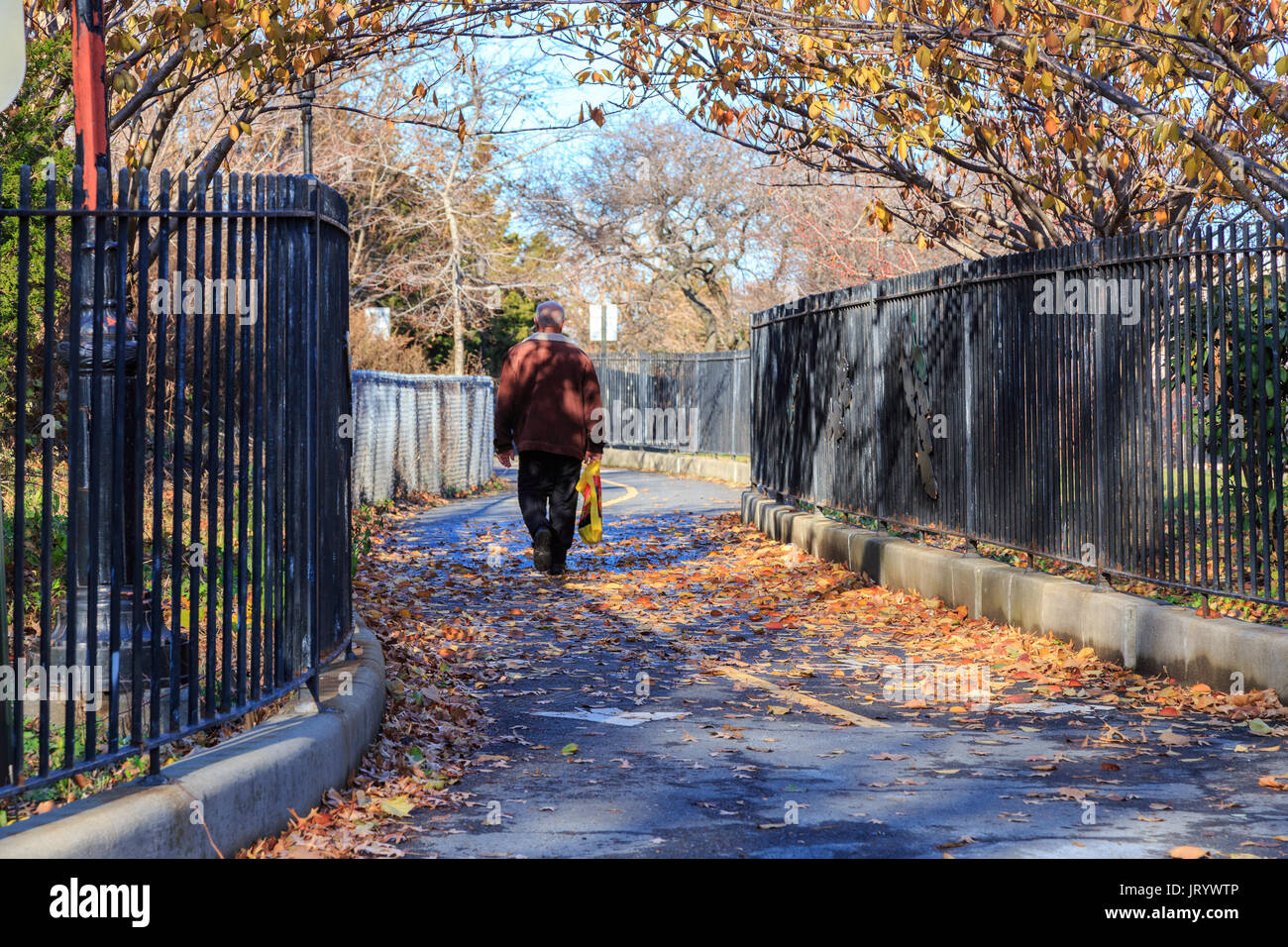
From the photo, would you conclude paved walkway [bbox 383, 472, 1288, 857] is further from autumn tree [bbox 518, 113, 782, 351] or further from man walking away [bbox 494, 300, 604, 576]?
autumn tree [bbox 518, 113, 782, 351]

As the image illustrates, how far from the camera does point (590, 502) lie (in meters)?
12.9

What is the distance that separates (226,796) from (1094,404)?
6028 millimetres

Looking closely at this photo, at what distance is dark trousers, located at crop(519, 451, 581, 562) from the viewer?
487 inches

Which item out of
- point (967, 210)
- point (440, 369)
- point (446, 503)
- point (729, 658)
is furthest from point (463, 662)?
→ point (440, 369)

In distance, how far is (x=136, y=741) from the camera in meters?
4.60

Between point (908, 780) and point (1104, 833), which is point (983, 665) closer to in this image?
point (908, 780)

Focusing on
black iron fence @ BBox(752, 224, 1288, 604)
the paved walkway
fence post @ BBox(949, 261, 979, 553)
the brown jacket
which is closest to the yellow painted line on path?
the paved walkway

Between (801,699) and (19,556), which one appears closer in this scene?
(19,556)

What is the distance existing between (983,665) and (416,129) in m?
31.8

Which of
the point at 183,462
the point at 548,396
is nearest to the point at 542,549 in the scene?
the point at 548,396

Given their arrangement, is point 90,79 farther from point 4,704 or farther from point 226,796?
point 226,796

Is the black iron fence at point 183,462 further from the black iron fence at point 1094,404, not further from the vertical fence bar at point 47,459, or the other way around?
the black iron fence at point 1094,404

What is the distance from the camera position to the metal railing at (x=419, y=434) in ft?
58.5

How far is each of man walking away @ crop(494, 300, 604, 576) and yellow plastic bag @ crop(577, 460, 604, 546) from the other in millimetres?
261
